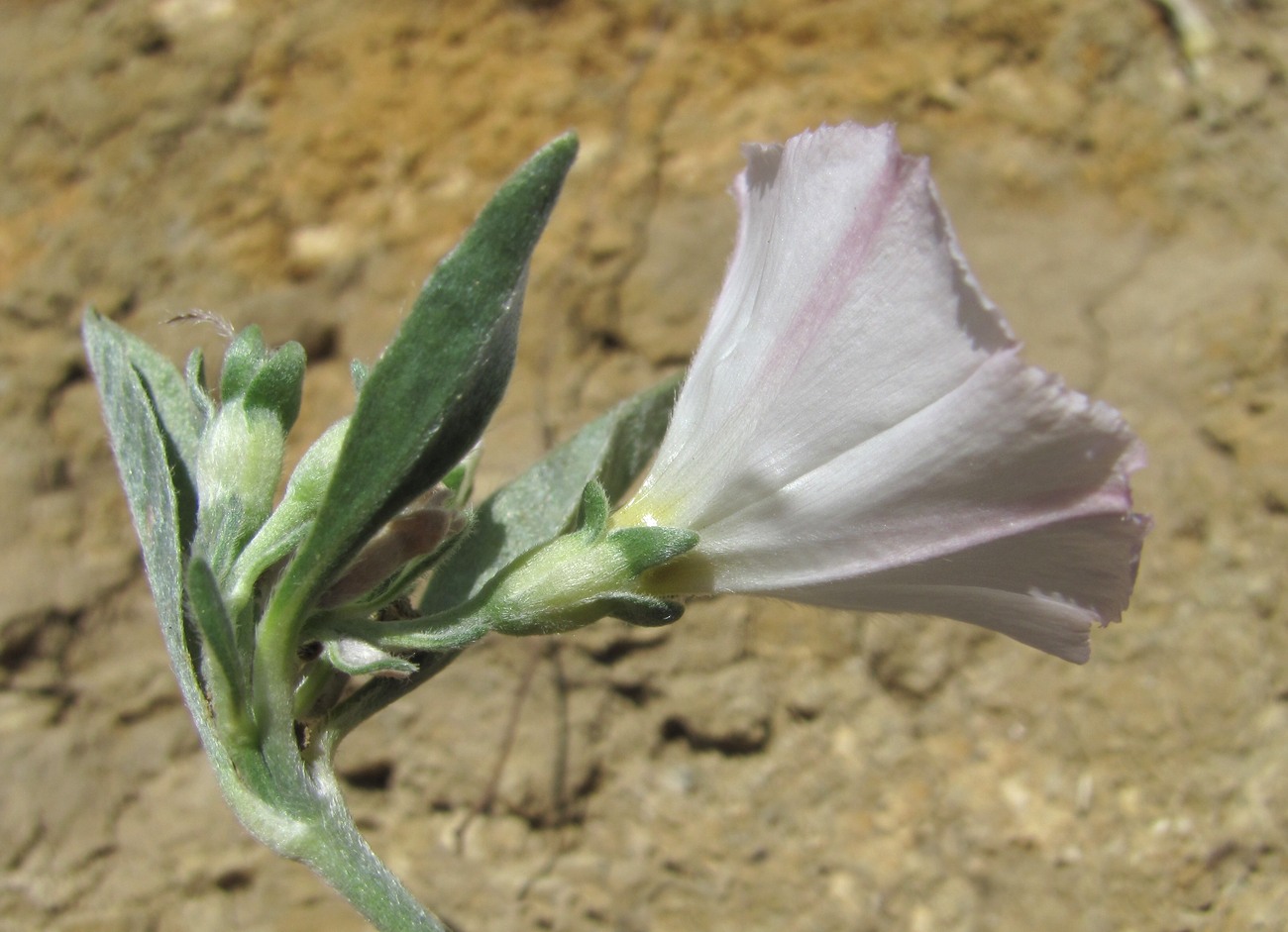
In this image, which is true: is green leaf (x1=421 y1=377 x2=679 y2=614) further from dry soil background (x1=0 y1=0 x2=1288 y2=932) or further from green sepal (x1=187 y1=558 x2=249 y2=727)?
dry soil background (x1=0 y1=0 x2=1288 y2=932)

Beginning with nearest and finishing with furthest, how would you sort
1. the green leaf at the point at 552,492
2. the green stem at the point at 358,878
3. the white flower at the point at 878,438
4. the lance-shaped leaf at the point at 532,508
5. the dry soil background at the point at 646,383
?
the white flower at the point at 878,438, the green stem at the point at 358,878, the lance-shaped leaf at the point at 532,508, the green leaf at the point at 552,492, the dry soil background at the point at 646,383

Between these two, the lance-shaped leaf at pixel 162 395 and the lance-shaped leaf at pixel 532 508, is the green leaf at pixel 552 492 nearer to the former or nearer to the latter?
the lance-shaped leaf at pixel 532 508

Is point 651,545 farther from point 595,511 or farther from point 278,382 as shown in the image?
point 278,382

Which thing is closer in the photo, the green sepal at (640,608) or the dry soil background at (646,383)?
the green sepal at (640,608)

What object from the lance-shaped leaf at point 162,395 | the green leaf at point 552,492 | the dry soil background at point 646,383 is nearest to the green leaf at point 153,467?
the lance-shaped leaf at point 162,395

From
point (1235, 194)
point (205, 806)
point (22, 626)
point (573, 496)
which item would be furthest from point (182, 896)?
point (1235, 194)

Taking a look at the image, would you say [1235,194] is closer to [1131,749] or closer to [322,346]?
[1131,749]
